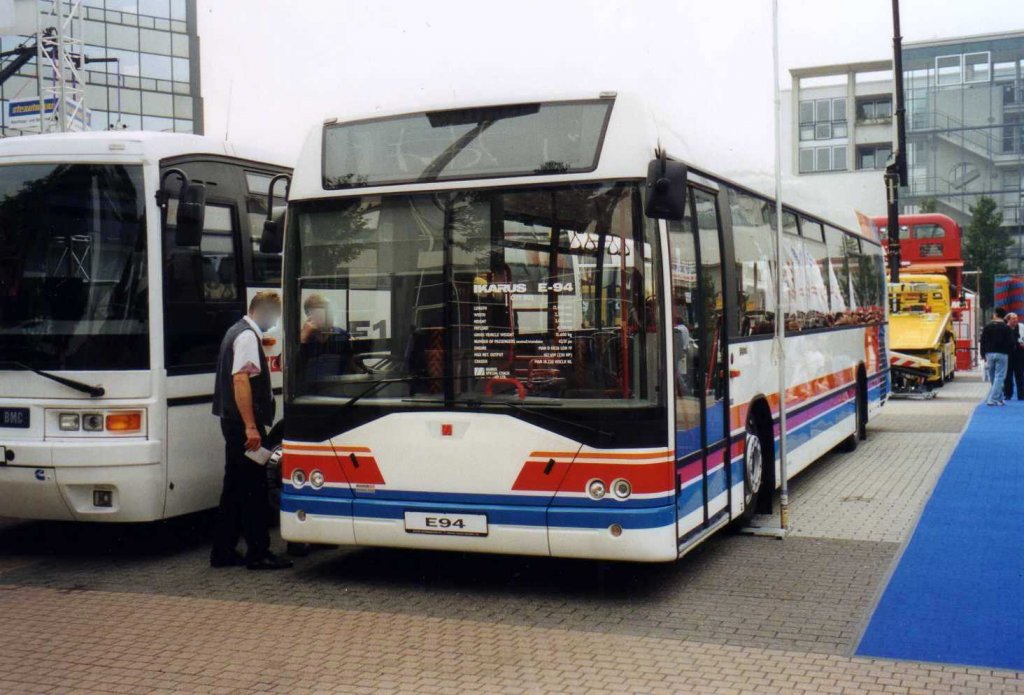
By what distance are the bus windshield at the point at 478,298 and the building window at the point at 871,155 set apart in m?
67.1

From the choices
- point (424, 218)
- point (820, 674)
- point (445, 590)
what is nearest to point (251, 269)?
point (424, 218)

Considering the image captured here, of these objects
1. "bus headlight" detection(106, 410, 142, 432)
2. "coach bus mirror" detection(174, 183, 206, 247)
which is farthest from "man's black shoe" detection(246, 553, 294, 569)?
"coach bus mirror" detection(174, 183, 206, 247)

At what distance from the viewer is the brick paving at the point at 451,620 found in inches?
234

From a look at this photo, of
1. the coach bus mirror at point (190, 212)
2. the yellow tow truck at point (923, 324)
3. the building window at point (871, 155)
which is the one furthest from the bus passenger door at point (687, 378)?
the building window at point (871, 155)

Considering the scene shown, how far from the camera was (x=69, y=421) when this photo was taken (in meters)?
8.55

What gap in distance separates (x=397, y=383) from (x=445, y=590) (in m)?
1.41

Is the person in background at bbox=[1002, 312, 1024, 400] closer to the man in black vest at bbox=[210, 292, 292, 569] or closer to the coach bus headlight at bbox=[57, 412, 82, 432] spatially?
the man in black vest at bbox=[210, 292, 292, 569]

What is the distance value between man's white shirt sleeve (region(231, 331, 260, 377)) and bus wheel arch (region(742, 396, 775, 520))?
3.70 meters

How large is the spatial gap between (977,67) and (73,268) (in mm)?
75538

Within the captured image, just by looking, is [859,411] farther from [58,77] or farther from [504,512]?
[58,77]

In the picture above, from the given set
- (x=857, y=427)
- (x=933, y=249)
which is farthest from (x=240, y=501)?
(x=933, y=249)

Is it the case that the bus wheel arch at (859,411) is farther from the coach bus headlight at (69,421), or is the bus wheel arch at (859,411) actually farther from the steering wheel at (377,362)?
the coach bus headlight at (69,421)

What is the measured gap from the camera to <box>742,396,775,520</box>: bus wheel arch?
31.1 ft

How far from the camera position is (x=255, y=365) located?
8359 millimetres
